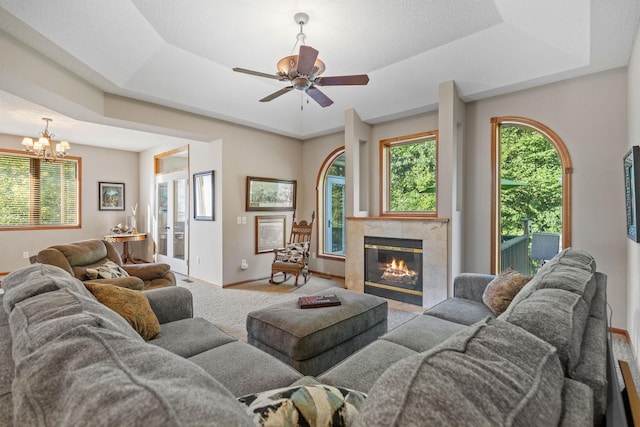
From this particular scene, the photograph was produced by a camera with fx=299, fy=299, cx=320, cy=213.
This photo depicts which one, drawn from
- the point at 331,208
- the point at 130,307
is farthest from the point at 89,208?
the point at 130,307

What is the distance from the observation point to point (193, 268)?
5543 millimetres

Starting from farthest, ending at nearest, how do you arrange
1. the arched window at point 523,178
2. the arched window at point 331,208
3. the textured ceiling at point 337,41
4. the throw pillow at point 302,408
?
the arched window at point 331,208, the arched window at point 523,178, the textured ceiling at point 337,41, the throw pillow at point 302,408

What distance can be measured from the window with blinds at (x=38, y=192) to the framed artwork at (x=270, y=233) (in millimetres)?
4139

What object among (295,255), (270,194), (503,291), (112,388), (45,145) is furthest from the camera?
(270,194)

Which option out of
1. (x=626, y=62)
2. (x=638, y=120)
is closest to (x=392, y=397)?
(x=638, y=120)

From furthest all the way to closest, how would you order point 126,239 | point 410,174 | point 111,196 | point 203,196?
point 111,196 < point 126,239 < point 203,196 < point 410,174

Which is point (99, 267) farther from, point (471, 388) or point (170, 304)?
point (471, 388)

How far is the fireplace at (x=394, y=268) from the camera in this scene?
4.00 meters

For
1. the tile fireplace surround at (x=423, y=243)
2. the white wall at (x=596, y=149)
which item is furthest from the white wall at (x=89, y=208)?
the white wall at (x=596, y=149)

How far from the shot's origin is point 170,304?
219cm

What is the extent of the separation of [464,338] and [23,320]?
1305 mm

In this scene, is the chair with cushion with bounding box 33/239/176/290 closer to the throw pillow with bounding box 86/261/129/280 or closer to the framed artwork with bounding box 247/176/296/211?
the throw pillow with bounding box 86/261/129/280

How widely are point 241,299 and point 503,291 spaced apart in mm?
3303

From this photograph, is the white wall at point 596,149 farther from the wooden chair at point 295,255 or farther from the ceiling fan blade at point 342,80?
the wooden chair at point 295,255
